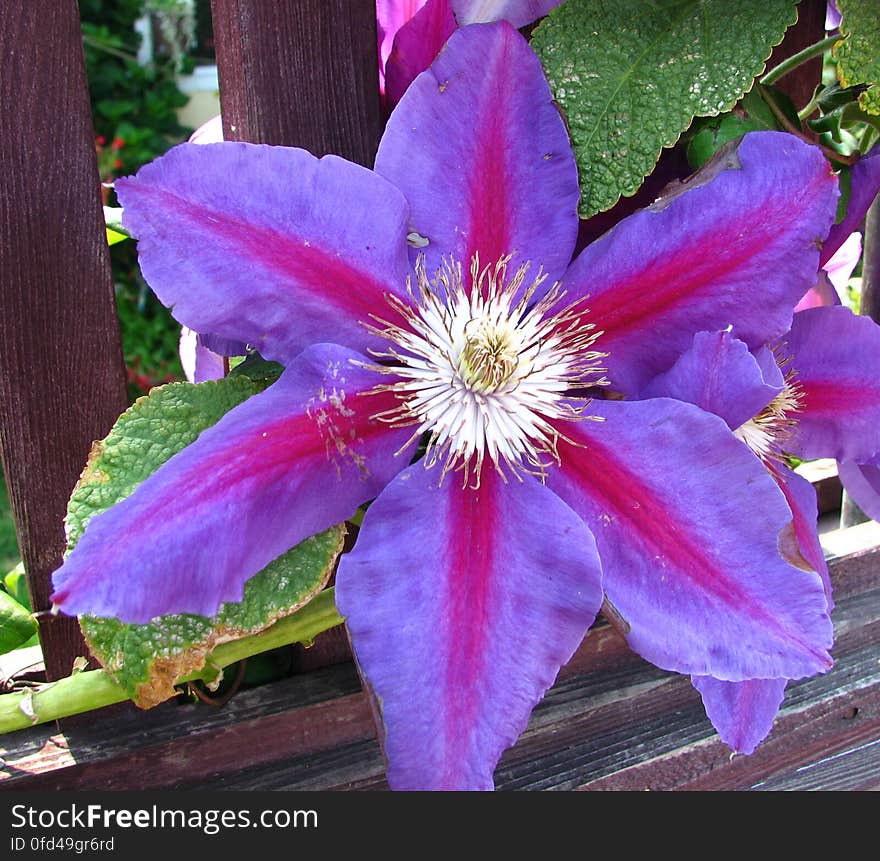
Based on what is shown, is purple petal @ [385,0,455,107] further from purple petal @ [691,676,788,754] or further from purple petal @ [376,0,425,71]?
purple petal @ [691,676,788,754]

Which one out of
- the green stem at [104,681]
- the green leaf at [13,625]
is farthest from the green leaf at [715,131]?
the green leaf at [13,625]

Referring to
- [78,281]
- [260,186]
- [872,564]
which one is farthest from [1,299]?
[872,564]

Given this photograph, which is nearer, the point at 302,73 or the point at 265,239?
the point at 265,239

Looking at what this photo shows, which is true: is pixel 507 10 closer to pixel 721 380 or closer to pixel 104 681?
pixel 721 380

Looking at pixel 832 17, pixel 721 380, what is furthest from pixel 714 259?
pixel 832 17

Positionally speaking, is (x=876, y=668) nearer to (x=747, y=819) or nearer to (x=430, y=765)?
(x=747, y=819)

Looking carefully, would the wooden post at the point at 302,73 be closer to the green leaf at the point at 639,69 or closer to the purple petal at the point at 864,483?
the green leaf at the point at 639,69
